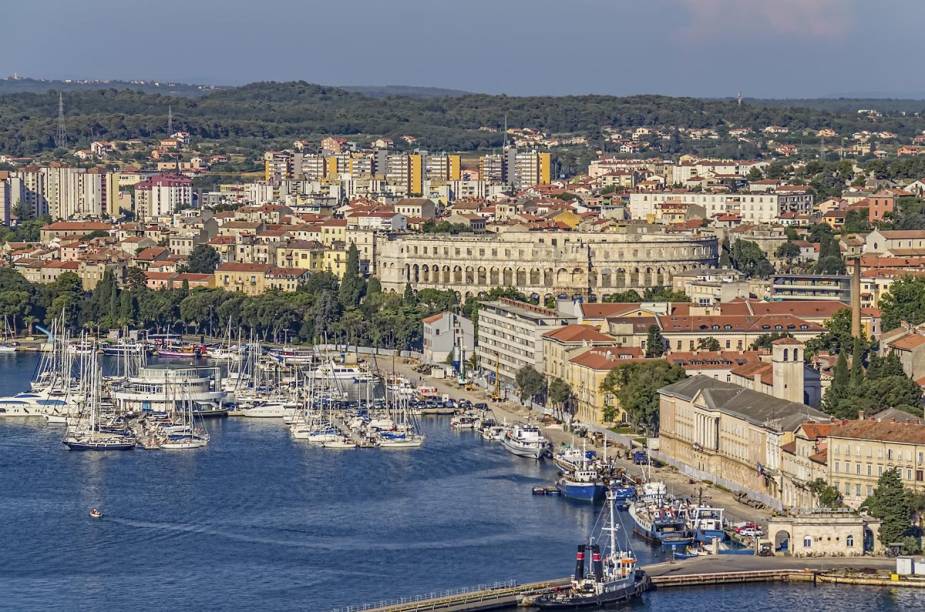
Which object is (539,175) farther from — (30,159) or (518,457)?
(518,457)

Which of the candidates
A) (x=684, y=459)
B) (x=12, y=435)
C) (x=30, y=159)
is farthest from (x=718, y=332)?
(x=30, y=159)

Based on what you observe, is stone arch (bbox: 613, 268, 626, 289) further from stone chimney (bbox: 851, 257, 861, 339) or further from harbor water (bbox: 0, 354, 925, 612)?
harbor water (bbox: 0, 354, 925, 612)

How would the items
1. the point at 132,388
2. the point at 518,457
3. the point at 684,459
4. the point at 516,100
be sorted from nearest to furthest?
the point at 684,459 < the point at 518,457 < the point at 132,388 < the point at 516,100

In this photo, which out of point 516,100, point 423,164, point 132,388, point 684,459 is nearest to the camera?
point 684,459

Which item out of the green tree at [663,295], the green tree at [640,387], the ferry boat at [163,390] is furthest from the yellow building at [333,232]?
the green tree at [640,387]

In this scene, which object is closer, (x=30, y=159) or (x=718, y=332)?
(x=718, y=332)

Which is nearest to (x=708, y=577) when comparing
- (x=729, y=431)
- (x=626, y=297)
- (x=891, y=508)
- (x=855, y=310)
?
(x=891, y=508)

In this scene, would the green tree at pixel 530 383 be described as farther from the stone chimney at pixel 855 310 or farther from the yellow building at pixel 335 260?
the yellow building at pixel 335 260
